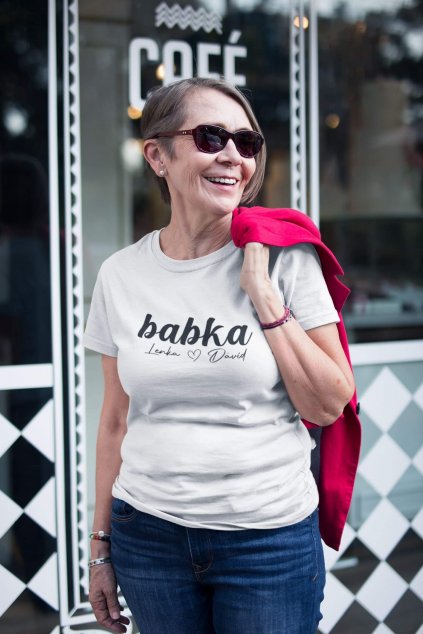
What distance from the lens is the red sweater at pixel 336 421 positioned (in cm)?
146

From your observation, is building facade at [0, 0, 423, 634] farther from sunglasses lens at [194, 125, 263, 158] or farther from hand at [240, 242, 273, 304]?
hand at [240, 242, 273, 304]

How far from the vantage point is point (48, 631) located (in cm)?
256

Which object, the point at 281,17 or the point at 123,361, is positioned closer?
the point at 123,361

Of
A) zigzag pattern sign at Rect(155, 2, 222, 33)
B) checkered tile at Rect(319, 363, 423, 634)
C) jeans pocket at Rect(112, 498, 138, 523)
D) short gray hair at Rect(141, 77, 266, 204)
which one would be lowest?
checkered tile at Rect(319, 363, 423, 634)

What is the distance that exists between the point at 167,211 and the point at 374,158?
886mm

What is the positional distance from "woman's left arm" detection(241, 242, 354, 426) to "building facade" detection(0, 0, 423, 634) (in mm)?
1203

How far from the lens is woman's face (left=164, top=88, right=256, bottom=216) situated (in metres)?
1.54

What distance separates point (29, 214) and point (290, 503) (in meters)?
1.41

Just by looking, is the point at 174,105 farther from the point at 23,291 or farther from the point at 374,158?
the point at 374,158

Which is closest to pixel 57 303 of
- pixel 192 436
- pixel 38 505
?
pixel 38 505

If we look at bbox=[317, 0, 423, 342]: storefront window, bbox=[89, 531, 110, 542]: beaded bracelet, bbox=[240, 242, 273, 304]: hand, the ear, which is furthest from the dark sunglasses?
bbox=[317, 0, 423, 342]: storefront window

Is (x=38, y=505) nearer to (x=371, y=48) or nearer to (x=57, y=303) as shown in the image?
(x=57, y=303)

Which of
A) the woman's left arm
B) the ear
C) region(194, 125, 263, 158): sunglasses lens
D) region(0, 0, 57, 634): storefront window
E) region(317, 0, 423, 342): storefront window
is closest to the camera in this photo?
the woman's left arm

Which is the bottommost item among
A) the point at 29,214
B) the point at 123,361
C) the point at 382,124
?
the point at 123,361
